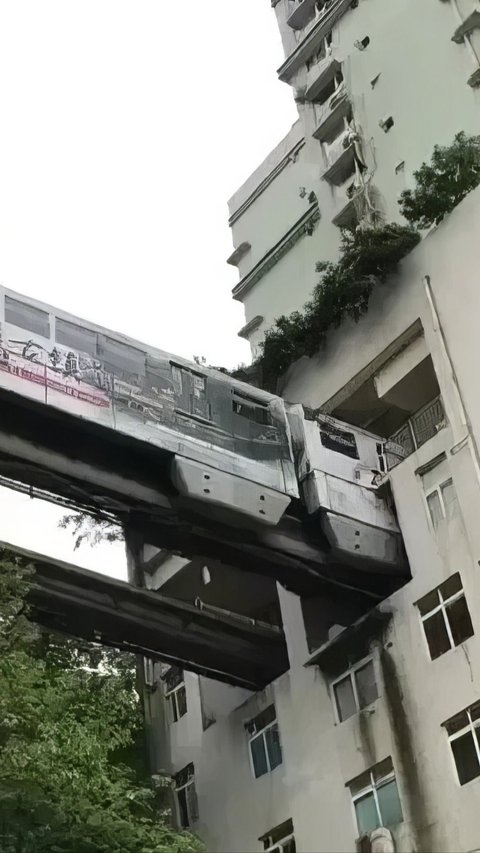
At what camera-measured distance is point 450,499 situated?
10.4 meters

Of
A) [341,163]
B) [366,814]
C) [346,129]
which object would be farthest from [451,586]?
[346,129]

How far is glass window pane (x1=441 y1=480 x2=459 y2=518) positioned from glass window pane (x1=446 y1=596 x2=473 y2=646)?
920 mm

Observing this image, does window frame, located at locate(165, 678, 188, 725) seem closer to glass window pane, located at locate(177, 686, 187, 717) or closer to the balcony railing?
glass window pane, located at locate(177, 686, 187, 717)

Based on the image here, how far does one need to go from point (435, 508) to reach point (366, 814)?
296 centimetres

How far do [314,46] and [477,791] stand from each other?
11.5 metres

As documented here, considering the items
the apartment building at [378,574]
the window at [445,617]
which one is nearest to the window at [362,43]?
the apartment building at [378,574]

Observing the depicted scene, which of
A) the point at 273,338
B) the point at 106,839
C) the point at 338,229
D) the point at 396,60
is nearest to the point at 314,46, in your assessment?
the point at 396,60

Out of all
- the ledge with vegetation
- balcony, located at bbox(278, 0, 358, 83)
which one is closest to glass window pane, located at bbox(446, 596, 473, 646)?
the ledge with vegetation

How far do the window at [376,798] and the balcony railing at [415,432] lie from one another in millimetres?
3275

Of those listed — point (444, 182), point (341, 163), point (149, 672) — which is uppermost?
point (341, 163)

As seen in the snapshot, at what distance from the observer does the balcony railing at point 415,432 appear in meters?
11.6

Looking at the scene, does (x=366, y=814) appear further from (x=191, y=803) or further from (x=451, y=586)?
(x=451, y=586)

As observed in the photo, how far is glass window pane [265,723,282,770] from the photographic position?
10.3 metres

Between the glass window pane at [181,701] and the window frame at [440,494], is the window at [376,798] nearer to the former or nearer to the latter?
the glass window pane at [181,701]
